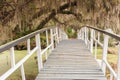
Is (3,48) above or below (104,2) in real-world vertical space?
below

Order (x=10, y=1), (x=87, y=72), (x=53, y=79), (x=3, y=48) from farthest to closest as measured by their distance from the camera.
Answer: (x=10, y=1) < (x=87, y=72) < (x=53, y=79) < (x=3, y=48)

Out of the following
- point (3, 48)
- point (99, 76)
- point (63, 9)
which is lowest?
point (99, 76)

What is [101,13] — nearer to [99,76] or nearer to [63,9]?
[63,9]

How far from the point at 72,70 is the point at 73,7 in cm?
444

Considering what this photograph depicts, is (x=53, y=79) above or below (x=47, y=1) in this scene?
below

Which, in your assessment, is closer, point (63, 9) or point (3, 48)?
point (3, 48)

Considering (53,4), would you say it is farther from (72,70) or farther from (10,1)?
(72,70)

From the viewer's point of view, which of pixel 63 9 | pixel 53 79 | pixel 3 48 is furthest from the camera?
pixel 63 9

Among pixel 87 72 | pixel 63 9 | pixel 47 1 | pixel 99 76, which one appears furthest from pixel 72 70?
pixel 63 9

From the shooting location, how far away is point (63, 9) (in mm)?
Answer: 8578

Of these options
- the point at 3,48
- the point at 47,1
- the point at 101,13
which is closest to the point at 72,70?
the point at 3,48

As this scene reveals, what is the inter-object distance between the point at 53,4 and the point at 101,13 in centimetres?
171

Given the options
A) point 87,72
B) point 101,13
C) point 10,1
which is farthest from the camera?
point 101,13

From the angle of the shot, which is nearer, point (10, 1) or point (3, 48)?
point (3, 48)
